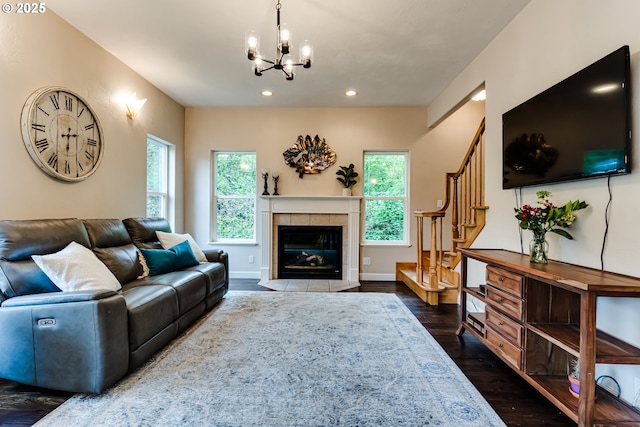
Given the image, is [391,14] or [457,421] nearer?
[457,421]

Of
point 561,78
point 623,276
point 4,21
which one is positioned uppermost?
point 4,21

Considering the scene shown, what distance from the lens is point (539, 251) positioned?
76.9 inches

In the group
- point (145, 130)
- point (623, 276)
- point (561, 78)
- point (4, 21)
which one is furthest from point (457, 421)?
point (145, 130)

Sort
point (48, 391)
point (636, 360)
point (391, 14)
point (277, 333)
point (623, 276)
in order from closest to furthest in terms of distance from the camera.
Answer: point (636, 360), point (623, 276), point (48, 391), point (391, 14), point (277, 333)

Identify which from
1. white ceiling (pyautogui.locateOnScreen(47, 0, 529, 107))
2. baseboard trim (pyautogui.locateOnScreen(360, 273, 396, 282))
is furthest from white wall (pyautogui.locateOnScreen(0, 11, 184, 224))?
baseboard trim (pyautogui.locateOnScreen(360, 273, 396, 282))

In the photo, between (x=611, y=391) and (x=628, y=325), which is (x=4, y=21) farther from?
(x=611, y=391)

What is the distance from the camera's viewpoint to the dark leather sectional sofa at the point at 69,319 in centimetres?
168

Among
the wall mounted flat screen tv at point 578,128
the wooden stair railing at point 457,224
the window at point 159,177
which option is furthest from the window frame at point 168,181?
the wall mounted flat screen tv at point 578,128

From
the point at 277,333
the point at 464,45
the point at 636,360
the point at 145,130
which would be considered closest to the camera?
the point at 636,360

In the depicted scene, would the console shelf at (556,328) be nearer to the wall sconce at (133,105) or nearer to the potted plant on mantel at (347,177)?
the potted plant on mantel at (347,177)

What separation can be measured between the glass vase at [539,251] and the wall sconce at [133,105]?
13.9 ft

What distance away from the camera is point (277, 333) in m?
2.64

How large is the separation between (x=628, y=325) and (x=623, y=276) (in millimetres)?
257

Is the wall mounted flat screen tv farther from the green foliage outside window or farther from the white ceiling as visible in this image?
the green foliage outside window
